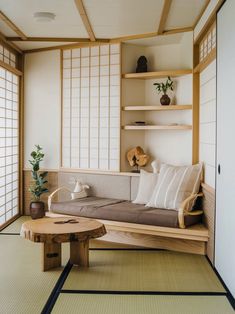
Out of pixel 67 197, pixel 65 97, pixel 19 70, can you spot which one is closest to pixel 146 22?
pixel 65 97

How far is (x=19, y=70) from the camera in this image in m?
5.98

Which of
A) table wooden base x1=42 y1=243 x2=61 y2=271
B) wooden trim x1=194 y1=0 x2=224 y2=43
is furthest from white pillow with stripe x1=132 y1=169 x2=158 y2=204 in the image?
wooden trim x1=194 y1=0 x2=224 y2=43

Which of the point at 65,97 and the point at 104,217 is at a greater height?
the point at 65,97

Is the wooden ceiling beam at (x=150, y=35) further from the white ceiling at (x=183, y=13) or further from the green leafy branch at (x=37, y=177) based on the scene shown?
the green leafy branch at (x=37, y=177)

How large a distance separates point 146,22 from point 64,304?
3.29 metres

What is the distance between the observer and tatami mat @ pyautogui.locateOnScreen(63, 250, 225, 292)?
325cm

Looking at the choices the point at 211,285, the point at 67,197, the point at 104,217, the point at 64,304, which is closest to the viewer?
the point at 64,304

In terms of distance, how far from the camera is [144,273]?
3564 mm

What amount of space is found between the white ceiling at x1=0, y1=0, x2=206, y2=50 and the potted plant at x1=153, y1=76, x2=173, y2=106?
2.48ft

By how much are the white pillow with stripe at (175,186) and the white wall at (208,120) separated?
141mm

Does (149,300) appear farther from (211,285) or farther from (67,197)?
(67,197)

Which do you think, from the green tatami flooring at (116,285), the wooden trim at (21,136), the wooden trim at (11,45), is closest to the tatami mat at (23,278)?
the green tatami flooring at (116,285)

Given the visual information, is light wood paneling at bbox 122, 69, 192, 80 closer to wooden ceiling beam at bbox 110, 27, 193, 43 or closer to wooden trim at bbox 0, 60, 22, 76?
wooden ceiling beam at bbox 110, 27, 193, 43

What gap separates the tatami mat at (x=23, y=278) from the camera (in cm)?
287
